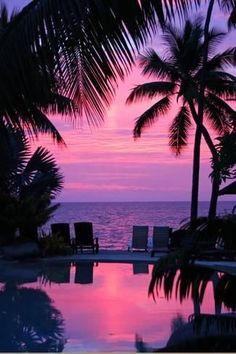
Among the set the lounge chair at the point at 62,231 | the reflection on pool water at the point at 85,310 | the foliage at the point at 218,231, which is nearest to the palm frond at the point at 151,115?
the lounge chair at the point at 62,231

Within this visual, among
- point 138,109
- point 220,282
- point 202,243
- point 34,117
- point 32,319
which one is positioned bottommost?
point 32,319

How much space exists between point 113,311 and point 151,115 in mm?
14998

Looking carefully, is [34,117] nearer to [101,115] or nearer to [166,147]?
[101,115]

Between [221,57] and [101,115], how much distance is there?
19.2 meters

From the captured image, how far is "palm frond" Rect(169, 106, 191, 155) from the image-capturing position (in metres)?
23.7

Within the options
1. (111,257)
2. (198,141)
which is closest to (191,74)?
(198,141)

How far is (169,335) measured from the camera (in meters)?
7.52

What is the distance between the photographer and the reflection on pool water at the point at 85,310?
736 cm

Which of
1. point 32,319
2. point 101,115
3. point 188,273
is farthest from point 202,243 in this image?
point 32,319

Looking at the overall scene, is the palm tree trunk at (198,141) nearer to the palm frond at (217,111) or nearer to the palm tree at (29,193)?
the palm frond at (217,111)

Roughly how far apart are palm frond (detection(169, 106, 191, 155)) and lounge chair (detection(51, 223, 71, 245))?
8.19 metres

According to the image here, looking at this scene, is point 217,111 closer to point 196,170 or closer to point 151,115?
point 151,115

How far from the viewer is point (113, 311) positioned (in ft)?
30.2

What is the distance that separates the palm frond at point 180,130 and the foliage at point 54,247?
343 inches
